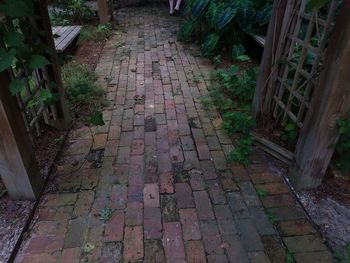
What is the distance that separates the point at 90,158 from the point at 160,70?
1.85 m

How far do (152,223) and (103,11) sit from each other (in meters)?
4.39

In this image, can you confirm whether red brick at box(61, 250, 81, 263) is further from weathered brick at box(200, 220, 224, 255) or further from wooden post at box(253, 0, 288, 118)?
wooden post at box(253, 0, 288, 118)

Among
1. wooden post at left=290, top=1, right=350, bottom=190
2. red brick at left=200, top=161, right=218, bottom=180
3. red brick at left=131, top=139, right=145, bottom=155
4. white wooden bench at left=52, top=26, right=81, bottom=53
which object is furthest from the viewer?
white wooden bench at left=52, top=26, right=81, bottom=53

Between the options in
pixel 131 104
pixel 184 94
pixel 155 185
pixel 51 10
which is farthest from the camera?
pixel 51 10

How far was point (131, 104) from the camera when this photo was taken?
2.99 m

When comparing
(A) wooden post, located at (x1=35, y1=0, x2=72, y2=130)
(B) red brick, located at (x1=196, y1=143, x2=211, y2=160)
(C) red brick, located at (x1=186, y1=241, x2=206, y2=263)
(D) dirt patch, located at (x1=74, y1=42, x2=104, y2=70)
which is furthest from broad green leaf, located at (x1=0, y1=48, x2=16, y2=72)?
(D) dirt patch, located at (x1=74, y1=42, x2=104, y2=70)

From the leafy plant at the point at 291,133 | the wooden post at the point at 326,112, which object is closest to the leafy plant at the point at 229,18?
the leafy plant at the point at 291,133

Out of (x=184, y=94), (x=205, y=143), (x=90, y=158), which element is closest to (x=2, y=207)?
(x=90, y=158)

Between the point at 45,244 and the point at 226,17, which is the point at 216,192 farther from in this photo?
the point at 226,17

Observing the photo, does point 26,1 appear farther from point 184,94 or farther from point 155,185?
point 184,94

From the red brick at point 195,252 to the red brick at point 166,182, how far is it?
0.41 meters

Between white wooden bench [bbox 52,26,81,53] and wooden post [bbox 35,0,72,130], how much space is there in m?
1.30

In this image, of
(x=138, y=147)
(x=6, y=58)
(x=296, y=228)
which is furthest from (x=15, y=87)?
(x=296, y=228)

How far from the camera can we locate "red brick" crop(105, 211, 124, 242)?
5.47ft
